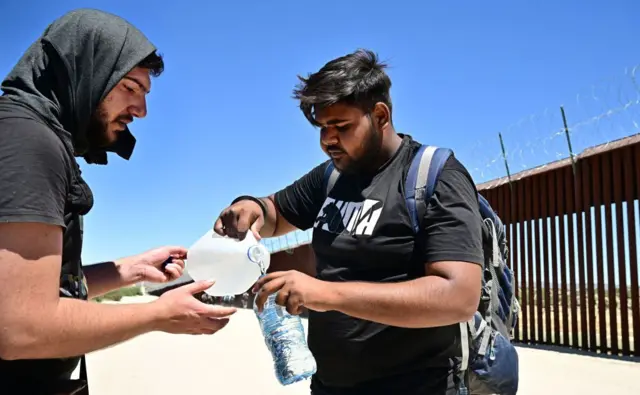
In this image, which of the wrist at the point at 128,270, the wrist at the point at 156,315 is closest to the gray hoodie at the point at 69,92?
the wrist at the point at 156,315

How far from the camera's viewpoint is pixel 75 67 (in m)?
2.10

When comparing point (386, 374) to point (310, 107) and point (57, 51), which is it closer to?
point (310, 107)

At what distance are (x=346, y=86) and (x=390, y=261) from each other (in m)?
0.74

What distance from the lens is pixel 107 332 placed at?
1.85 meters

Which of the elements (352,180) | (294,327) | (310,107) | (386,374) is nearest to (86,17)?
(310,107)

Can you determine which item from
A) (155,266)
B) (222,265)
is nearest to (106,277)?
(155,266)

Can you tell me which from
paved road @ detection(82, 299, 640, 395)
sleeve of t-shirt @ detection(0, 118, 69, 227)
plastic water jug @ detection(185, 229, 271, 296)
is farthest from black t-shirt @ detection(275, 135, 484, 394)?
paved road @ detection(82, 299, 640, 395)

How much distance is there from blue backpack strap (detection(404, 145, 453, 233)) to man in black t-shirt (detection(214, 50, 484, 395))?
3cm

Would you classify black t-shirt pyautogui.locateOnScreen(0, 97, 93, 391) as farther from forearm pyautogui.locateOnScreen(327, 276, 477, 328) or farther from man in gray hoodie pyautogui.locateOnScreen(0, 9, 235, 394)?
forearm pyautogui.locateOnScreen(327, 276, 477, 328)

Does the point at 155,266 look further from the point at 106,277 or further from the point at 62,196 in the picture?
the point at 62,196

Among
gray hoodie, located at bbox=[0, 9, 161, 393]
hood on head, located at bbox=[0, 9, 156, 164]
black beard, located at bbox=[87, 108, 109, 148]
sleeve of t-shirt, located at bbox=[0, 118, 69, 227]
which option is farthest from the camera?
black beard, located at bbox=[87, 108, 109, 148]

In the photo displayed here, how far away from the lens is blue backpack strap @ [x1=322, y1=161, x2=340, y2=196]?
2901mm

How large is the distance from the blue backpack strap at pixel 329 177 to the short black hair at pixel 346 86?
278mm

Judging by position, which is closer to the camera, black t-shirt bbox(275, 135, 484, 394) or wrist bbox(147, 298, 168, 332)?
wrist bbox(147, 298, 168, 332)
